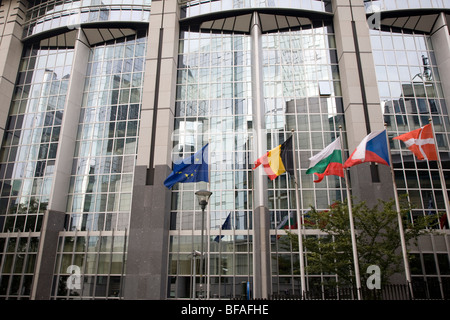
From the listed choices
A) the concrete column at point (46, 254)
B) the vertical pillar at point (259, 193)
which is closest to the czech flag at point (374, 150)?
the vertical pillar at point (259, 193)

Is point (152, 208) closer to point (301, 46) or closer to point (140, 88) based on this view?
point (140, 88)

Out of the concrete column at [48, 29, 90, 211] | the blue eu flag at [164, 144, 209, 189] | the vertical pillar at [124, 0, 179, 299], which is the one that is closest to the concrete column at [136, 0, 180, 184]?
the vertical pillar at [124, 0, 179, 299]

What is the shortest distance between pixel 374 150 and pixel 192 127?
18.0 meters

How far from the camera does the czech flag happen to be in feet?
55.9

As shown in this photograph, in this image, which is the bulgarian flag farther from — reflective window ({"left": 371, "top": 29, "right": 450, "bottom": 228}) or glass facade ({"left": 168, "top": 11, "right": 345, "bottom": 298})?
reflective window ({"left": 371, "top": 29, "right": 450, "bottom": 228})

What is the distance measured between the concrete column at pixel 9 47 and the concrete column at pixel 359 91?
3346 centimetres

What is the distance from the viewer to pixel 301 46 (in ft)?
111

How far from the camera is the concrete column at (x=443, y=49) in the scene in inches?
1228

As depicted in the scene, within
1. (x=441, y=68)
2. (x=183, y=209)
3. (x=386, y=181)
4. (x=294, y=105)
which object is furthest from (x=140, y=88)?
(x=441, y=68)

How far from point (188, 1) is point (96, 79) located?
12.4 m

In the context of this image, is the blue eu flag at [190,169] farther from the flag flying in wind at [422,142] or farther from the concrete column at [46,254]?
the concrete column at [46,254]

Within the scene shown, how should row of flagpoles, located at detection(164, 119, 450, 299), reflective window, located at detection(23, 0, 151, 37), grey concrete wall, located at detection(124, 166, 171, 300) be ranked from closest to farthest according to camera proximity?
row of flagpoles, located at detection(164, 119, 450, 299)
grey concrete wall, located at detection(124, 166, 171, 300)
reflective window, located at detection(23, 0, 151, 37)

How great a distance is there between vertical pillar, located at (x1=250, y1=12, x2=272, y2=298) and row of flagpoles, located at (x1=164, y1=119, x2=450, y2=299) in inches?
326
